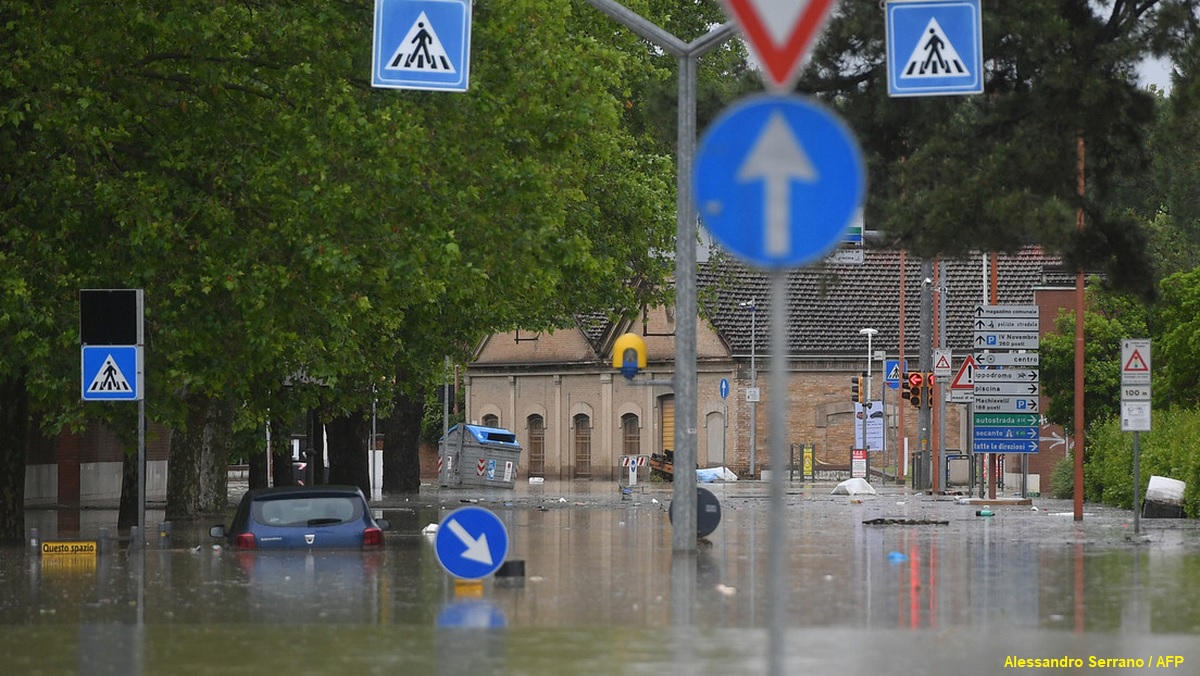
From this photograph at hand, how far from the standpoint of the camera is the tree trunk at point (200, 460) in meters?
39.4

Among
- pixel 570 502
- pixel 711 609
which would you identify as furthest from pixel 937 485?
pixel 711 609

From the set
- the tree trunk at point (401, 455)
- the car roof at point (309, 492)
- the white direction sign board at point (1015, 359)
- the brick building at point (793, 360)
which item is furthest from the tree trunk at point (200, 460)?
the brick building at point (793, 360)

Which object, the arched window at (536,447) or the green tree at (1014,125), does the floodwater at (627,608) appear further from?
the arched window at (536,447)

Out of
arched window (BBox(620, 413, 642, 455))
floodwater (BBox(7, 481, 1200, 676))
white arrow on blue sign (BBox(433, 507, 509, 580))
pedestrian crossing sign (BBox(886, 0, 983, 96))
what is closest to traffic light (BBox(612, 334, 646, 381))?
floodwater (BBox(7, 481, 1200, 676))

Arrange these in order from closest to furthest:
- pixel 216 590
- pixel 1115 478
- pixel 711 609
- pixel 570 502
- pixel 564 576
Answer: pixel 711 609 < pixel 216 590 < pixel 564 576 < pixel 1115 478 < pixel 570 502

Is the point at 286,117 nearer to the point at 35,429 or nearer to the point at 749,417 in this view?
the point at 35,429

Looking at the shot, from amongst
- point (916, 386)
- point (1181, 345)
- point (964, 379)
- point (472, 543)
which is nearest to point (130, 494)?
point (964, 379)

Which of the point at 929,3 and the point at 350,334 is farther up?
→ the point at 929,3

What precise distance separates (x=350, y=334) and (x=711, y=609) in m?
12.1

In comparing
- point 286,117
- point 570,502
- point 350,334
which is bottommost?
point 570,502

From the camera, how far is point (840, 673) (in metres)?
12.0

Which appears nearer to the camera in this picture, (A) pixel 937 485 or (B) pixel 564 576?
(B) pixel 564 576

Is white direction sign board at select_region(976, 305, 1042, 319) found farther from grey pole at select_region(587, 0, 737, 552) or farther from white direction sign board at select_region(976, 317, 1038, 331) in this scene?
grey pole at select_region(587, 0, 737, 552)

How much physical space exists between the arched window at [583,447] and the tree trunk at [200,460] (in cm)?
4686
